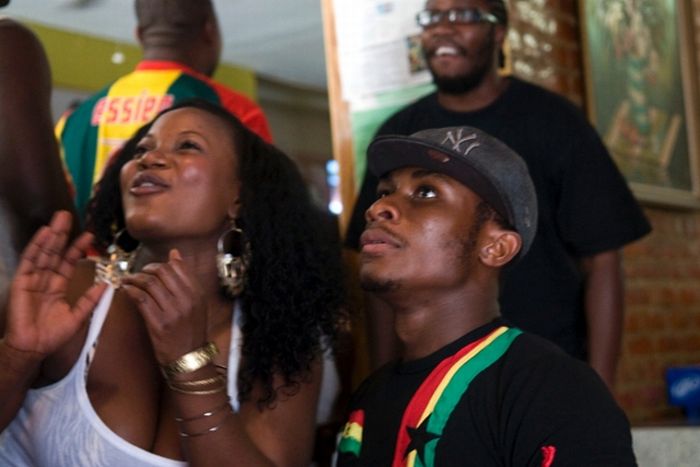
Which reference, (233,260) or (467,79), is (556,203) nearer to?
(467,79)

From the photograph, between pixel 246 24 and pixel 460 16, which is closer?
pixel 460 16

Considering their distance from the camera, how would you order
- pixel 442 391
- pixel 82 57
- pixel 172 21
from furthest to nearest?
pixel 82 57 < pixel 172 21 < pixel 442 391

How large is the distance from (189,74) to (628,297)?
1.93 meters

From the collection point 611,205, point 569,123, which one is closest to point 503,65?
point 569,123

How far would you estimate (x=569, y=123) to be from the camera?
2.80 metres

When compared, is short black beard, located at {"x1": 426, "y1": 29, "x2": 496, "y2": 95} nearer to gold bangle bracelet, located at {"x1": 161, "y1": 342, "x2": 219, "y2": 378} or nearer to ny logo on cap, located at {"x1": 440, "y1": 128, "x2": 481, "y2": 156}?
ny logo on cap, located at {"x1": 440, "y1": 128, "x2": 481, "y2": 156}

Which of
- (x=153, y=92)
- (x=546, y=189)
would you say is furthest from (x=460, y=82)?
(x=153, y=92)

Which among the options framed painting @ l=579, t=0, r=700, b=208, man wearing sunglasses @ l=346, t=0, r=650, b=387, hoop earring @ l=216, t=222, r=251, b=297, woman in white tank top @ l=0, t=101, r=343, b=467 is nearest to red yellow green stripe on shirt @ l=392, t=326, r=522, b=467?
woman in white tank top @ l=0, t=101, r=343, b=467

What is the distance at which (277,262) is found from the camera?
221 cm

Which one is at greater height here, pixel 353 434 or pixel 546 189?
pixel 546 189

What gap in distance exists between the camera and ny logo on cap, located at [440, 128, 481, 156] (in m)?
1.85

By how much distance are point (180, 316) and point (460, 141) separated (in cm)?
57

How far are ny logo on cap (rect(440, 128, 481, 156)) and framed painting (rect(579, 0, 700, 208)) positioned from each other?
6.78ft

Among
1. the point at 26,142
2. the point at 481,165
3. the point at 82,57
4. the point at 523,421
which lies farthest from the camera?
the point at 82,57
